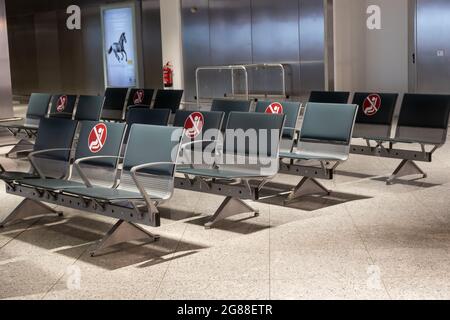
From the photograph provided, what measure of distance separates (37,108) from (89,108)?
128 centimetres

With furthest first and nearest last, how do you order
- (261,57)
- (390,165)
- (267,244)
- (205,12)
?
(205,12) < (261,57) < (390,165) < (267,244)

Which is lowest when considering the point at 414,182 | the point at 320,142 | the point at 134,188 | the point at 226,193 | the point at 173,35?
the point at 414,182

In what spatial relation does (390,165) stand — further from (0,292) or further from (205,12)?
(205,12)

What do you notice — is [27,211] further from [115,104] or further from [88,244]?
[115,104]

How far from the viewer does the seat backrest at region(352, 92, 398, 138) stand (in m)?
7.73

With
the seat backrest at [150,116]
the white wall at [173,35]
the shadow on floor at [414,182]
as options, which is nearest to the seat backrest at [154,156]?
the seat backrest at [150,116]

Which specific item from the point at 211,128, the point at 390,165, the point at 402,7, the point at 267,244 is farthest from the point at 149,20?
the point at 267,244

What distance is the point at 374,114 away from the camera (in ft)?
25.9

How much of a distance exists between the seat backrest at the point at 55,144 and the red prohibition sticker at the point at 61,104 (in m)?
3.71

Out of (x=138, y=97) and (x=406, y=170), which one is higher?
(x=138, y=97)

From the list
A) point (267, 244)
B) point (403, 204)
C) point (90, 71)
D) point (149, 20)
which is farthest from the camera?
point (90, 71)

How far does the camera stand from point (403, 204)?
6.49 m

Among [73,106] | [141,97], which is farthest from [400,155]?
[73,106]

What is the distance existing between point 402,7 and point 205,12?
5021 mm
